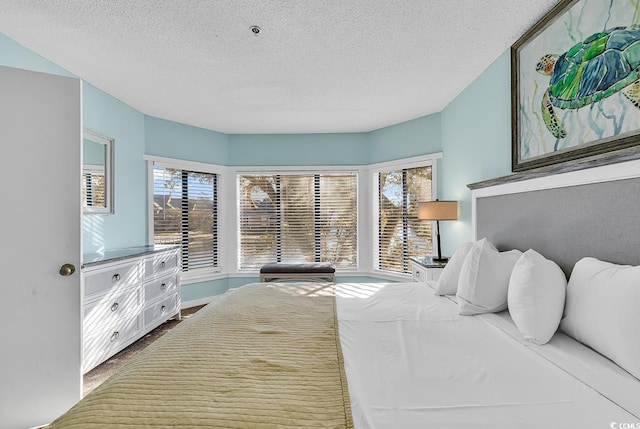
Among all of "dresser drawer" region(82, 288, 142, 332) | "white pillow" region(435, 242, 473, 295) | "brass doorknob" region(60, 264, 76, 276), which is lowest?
"dresser drawer" region(82, 288, 142, 332)

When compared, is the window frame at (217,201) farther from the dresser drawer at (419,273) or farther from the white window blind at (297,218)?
the dresser drawer at (419,273)

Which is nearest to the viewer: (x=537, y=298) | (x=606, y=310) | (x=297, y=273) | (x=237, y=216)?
(x=606, y=310)

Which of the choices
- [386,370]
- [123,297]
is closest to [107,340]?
[123,297]

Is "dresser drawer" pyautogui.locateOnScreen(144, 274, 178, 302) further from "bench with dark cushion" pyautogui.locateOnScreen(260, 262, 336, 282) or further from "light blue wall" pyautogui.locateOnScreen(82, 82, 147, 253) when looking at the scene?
"bench with dark cushion" pyautogui.locateOnScreen(260, 262, 336, 282)

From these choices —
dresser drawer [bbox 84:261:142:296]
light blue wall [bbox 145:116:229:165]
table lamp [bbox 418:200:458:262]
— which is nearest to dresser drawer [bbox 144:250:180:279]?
dresser drawer [bbox 84:261:142:296]

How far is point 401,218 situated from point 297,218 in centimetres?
152

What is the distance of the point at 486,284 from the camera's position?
1.64 m

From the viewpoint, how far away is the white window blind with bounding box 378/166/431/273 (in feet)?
12.8

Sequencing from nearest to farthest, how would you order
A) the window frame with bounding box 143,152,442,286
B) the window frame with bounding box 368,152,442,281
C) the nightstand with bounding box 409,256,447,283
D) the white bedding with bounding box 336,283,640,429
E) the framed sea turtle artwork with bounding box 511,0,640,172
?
1. the white bedding with bounding box 336,283,640,429
2. the framed sea turtle artwork with bounding box 511,0,640,172
3. the nightstand with bounding box 409,256,447,283
4. the window frame with bounding box 368,152,442,281
5. the window frame with bounding box 143,152,442,286

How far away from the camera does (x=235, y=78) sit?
279 centimetres

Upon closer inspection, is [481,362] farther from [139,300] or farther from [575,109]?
[139,300]

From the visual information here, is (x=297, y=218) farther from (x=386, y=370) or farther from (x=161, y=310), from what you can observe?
(x=386, y=370)

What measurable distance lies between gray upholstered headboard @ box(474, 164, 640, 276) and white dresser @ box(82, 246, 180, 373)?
2.95m

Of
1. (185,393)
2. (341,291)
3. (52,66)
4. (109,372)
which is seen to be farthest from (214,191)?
(185,393)
